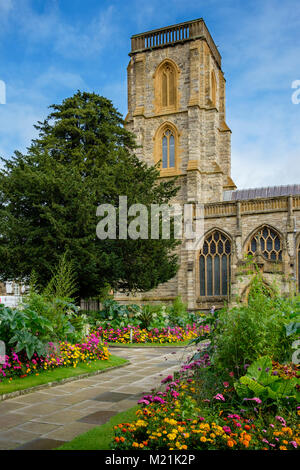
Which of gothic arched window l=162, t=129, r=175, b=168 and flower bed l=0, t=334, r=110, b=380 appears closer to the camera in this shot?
flower bed l=0, t=334, r=110, b=380

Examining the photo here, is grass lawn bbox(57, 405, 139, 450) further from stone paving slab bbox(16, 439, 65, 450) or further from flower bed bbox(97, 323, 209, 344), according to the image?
flower bed bbox(97, 323, 209, 344)

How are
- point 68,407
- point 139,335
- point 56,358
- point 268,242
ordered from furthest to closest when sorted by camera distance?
point 268,242 → point 139,335 → point 56,358 → point 68,407

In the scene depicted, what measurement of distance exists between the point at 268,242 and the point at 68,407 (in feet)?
72.3

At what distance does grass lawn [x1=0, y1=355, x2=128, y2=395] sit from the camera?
20.4 ft

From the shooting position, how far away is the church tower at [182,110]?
30.1m

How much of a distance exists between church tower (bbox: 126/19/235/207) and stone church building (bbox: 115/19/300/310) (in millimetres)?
72

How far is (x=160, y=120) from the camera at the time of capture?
105 ft

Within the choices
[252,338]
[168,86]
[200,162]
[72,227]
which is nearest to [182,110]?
[168,86]

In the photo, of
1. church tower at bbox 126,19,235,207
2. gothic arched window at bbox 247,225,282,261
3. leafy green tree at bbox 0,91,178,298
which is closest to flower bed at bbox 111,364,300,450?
leafy green tree at bbox 0,91,178,298

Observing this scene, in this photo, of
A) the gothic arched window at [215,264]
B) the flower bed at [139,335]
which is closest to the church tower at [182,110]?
the gothic arched window at [215,264]

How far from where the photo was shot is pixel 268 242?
25.7 metres

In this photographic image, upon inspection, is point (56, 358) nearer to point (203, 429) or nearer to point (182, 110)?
point (203, 429)

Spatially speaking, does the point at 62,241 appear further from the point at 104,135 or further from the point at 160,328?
the point at 104,135
